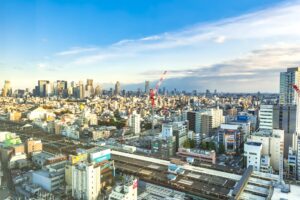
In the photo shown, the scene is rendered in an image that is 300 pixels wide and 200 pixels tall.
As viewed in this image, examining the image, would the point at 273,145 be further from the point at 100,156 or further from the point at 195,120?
the point at 100,156

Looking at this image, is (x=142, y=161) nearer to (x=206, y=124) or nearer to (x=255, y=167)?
(x=255, y=167)

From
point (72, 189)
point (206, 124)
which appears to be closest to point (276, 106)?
point (206, 124)

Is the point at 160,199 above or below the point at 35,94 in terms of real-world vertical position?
below

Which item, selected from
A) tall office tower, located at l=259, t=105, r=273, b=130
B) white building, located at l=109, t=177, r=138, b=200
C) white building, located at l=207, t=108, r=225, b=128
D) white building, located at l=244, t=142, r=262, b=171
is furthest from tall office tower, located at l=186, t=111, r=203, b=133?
white building, located at l=109, t=177, r=138, b=200

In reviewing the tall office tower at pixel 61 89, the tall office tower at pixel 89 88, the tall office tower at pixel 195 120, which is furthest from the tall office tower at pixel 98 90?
the tall office tower at pixel 195 120

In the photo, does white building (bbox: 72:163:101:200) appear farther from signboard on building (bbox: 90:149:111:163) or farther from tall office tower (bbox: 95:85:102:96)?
tall office tower (bbox: 95:85:102:96)
